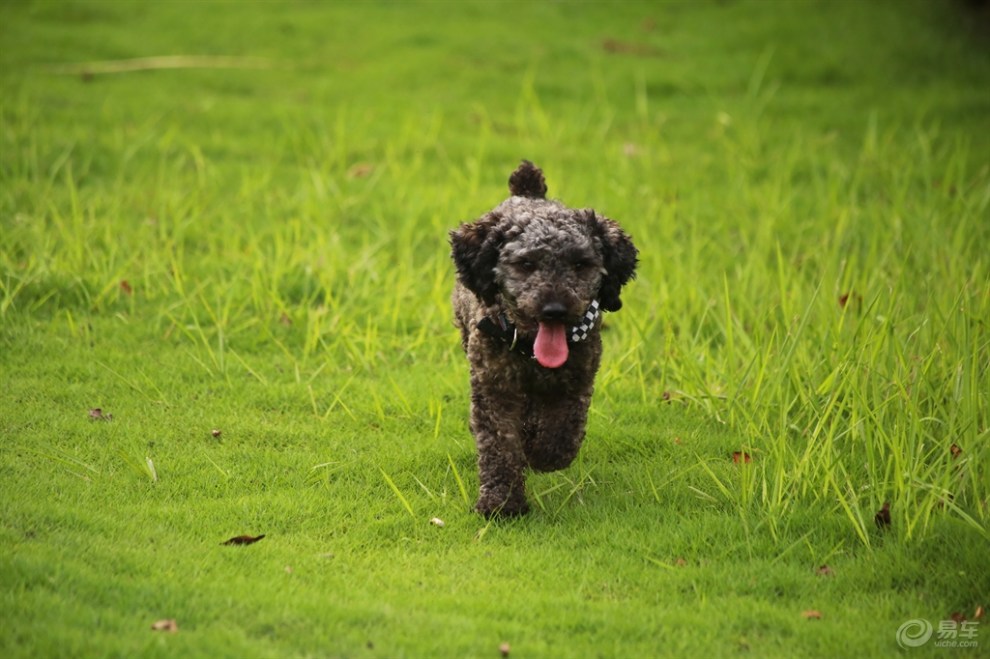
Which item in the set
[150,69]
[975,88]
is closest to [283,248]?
[150,69]

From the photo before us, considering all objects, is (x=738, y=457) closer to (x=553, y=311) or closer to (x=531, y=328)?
(x=531, y=328)

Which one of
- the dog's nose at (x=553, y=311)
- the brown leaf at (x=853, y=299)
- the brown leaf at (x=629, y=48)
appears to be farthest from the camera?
the brown leaf at (x=629, y=48)

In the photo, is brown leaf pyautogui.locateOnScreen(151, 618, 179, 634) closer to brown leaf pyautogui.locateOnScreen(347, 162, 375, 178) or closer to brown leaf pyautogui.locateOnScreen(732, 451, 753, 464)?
brown leaf pyautogui.locateOnScreen(732, 451, 753, 464)

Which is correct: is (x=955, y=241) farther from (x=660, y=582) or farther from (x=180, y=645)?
(x=180, y=645)

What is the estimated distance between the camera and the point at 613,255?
19.1 feet

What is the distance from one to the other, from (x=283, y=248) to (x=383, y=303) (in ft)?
3.31

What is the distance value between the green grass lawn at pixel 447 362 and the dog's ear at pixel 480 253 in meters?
0.96

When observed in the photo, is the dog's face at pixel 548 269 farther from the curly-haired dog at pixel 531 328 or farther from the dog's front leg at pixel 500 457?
the dog's front leg at pixel 500 457

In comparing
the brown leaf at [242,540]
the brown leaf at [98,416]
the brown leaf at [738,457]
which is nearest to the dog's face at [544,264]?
the brown leaf at [738,457]

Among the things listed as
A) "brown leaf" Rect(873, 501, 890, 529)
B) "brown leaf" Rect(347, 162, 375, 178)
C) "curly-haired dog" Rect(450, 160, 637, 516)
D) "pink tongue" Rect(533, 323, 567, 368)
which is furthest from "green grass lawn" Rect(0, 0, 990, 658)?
"pink tongue" Rect(533, 323, 567, 368)

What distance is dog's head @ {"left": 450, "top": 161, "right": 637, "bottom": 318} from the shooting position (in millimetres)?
5469

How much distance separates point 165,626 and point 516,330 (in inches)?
83.7

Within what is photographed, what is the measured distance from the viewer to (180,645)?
438 centimetres

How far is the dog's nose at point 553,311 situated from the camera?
17.5ft
